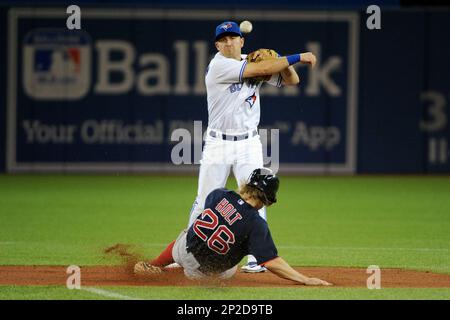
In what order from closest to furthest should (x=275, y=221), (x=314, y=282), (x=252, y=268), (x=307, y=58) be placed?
(x=314, y=282) < (x=307, y=58) < (x=252, y=268) < (x=275, y=221)

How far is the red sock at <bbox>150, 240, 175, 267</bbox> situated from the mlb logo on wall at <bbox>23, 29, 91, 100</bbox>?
1200 cm

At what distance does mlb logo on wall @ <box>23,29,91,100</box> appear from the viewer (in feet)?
64.1

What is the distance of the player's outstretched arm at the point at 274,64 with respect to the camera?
811 centimetres

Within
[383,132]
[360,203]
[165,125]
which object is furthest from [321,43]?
[360,203]

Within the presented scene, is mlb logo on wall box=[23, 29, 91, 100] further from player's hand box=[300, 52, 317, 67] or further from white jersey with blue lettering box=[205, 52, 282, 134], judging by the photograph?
player's hand box=[300, 52, 317, 67]

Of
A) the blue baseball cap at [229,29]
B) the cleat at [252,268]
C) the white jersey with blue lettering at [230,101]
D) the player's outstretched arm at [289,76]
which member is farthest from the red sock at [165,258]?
the blue baseball cap at [229,29]

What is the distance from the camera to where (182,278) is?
8180 millimetres

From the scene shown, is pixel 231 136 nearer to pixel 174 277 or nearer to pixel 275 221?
pixel 174 277

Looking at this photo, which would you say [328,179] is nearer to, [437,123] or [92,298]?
[437,123]

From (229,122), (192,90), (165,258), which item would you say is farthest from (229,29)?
(192,90)

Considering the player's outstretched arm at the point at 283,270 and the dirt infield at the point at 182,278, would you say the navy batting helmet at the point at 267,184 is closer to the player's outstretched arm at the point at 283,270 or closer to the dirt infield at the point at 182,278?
the player's outstretched arm at the point at 283,270

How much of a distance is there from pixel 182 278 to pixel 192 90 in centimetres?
1219

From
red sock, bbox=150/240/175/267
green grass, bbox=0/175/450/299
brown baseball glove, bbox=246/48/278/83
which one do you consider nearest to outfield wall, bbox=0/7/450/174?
green grass, bbox=0/175/450/299

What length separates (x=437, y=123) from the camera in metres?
20.3
